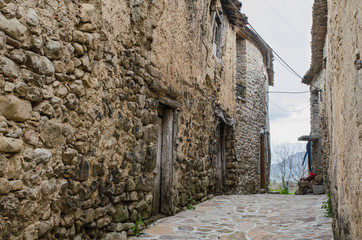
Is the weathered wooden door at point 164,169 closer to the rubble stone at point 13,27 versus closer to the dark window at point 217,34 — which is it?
the rubble stone at point 13,27

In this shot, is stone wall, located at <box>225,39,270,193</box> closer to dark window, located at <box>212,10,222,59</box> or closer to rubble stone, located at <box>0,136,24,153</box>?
dark window, located at <box>212,10,222,59</box>

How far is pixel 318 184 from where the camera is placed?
35.8ft

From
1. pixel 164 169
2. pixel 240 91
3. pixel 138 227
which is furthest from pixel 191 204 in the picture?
pixel 240 91

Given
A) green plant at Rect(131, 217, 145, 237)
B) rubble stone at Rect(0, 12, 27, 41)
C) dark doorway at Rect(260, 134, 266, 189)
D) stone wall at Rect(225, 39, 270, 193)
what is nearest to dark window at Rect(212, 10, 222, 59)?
stone wall at Rect(225, 39, 270, 193)

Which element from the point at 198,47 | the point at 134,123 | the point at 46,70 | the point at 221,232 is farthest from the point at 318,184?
the point at 46,70

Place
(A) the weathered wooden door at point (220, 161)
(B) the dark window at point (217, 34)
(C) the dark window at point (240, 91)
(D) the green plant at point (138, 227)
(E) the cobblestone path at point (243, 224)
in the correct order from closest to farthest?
1. (D) the green plant at point (138, 227)
2. (E) the cobblestone path at point (243, 224)
3. (B) the dark window at point (217, 34)
4. (A) the weathered wooden door at point (220, 161)
5. (C) the dark window at point (240, 91)

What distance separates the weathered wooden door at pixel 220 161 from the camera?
8484mm

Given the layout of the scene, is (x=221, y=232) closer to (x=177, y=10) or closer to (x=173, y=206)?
(x=173, y=206)

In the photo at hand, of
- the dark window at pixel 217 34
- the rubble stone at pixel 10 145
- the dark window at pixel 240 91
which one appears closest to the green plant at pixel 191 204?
the dark window at pixel 217 34

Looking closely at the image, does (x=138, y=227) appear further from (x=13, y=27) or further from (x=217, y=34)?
(x=217, y=34)

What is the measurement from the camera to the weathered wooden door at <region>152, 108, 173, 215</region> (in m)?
4.96

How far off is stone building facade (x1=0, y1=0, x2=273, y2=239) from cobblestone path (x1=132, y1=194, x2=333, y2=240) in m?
0.32

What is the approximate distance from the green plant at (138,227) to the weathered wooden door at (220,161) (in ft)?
15.2

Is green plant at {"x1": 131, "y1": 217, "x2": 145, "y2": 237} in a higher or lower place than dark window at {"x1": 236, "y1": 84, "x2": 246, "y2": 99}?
lower
